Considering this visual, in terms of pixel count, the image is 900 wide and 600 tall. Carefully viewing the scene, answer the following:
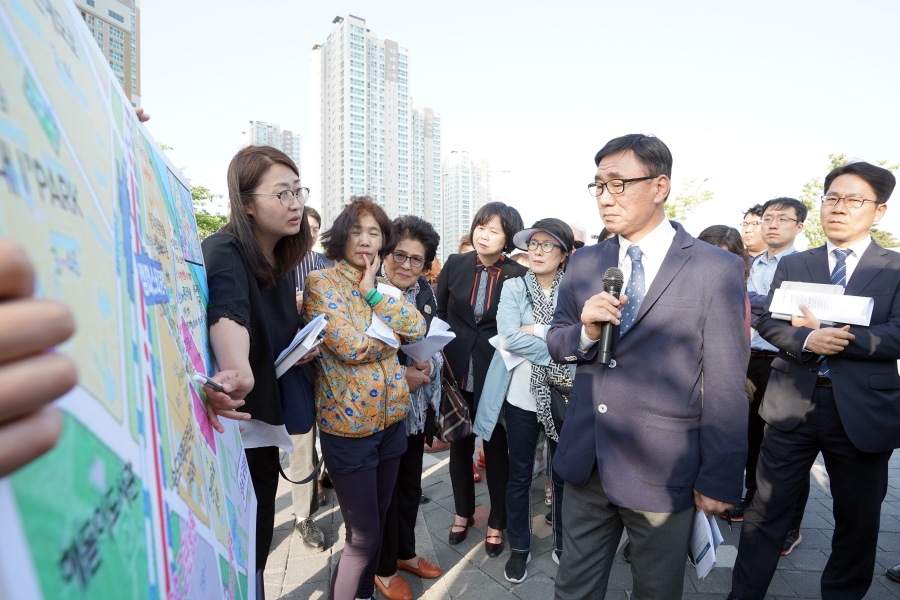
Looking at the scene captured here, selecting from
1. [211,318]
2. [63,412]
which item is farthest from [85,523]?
[211,318]

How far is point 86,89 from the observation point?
67 cm

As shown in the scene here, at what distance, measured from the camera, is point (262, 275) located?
1897 mm

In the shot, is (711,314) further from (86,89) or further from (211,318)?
(86,89)

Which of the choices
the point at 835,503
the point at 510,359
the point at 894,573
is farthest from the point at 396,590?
the point at 894,573

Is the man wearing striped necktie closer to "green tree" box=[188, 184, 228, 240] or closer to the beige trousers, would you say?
the beige trousers

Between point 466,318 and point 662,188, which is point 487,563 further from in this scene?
point 662,188

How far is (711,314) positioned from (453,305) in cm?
197

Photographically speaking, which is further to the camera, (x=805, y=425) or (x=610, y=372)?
(x=805, y=425)

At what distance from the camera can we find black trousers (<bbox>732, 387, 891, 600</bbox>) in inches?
101

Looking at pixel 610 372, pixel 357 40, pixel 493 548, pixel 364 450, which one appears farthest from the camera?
pixel 357 40

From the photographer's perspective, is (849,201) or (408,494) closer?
(849,201)

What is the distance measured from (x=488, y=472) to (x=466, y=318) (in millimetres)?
1143

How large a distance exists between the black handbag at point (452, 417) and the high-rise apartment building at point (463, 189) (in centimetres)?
4683

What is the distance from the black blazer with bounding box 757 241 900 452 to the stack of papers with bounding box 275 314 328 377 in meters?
2.63
